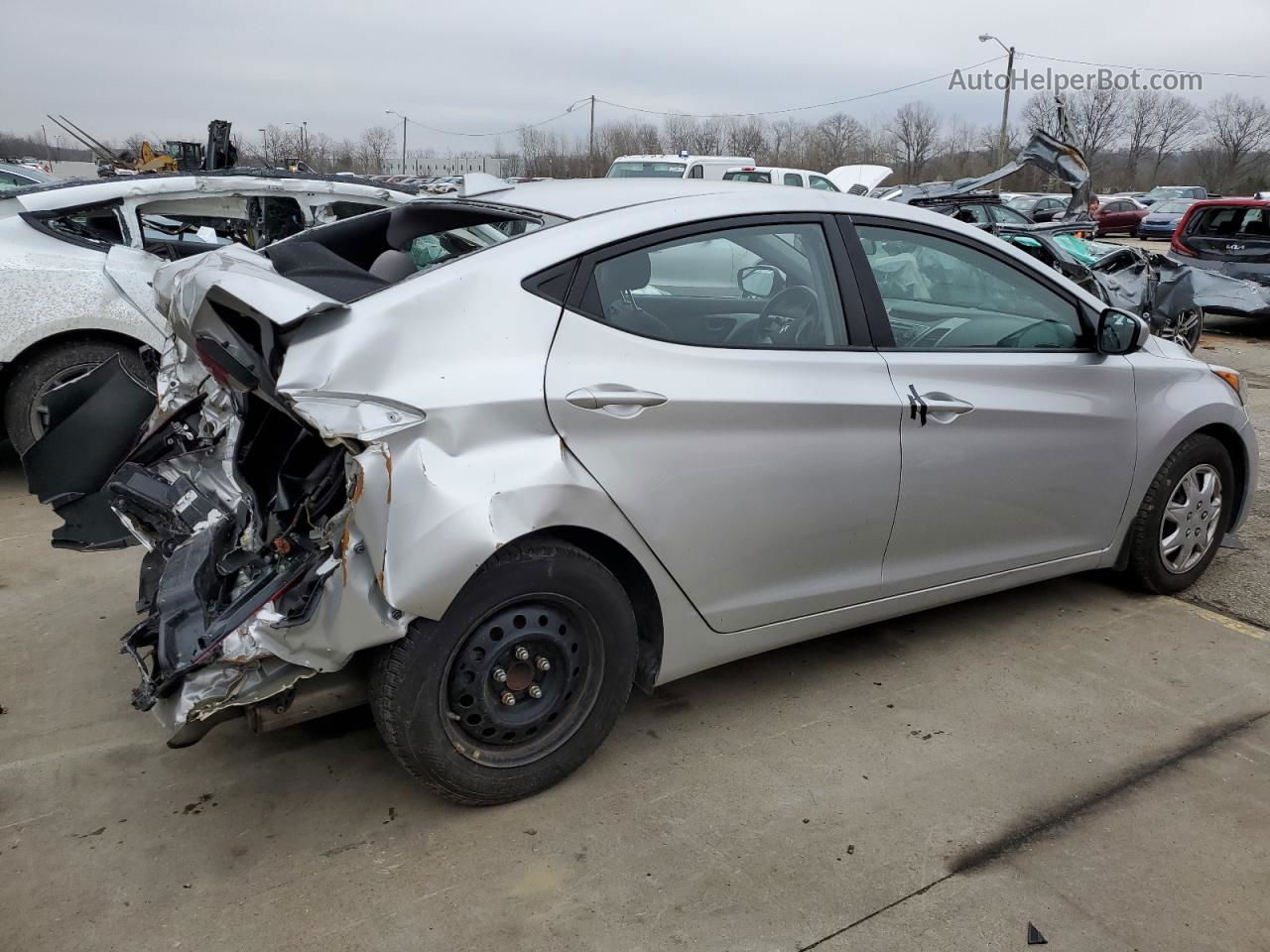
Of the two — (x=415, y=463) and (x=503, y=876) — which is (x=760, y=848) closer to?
(x=503, y=876)

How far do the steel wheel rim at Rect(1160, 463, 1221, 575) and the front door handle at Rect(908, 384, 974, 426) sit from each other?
1.44 metres

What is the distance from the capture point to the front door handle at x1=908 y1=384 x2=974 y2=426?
127 inches

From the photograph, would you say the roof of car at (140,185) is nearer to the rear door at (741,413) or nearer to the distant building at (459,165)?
the rear door at (741,413)

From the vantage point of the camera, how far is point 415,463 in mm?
2379

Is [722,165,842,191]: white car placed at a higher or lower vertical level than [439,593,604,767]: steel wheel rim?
higher

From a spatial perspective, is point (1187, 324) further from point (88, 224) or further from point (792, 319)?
point (88, 224)

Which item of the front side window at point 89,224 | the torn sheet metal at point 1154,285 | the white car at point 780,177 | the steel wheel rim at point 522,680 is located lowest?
the steel wheel rim at point 522,680

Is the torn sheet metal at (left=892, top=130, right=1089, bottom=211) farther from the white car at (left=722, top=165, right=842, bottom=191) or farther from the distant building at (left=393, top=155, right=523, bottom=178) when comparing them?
the distant building at (left=393, top=155, right=523, bottom=178)

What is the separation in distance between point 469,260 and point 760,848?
5.77 ft

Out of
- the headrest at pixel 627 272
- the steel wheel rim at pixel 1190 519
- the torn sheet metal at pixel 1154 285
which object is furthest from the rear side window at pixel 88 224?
the torn sheet metal at pixel 1154 285

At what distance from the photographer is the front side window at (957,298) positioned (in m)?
3.37

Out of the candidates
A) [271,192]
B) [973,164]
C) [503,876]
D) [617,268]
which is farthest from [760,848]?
[973,164]

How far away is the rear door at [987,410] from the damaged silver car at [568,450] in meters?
0.01

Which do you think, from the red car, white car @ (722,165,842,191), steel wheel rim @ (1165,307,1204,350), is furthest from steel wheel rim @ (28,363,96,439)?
the red car
